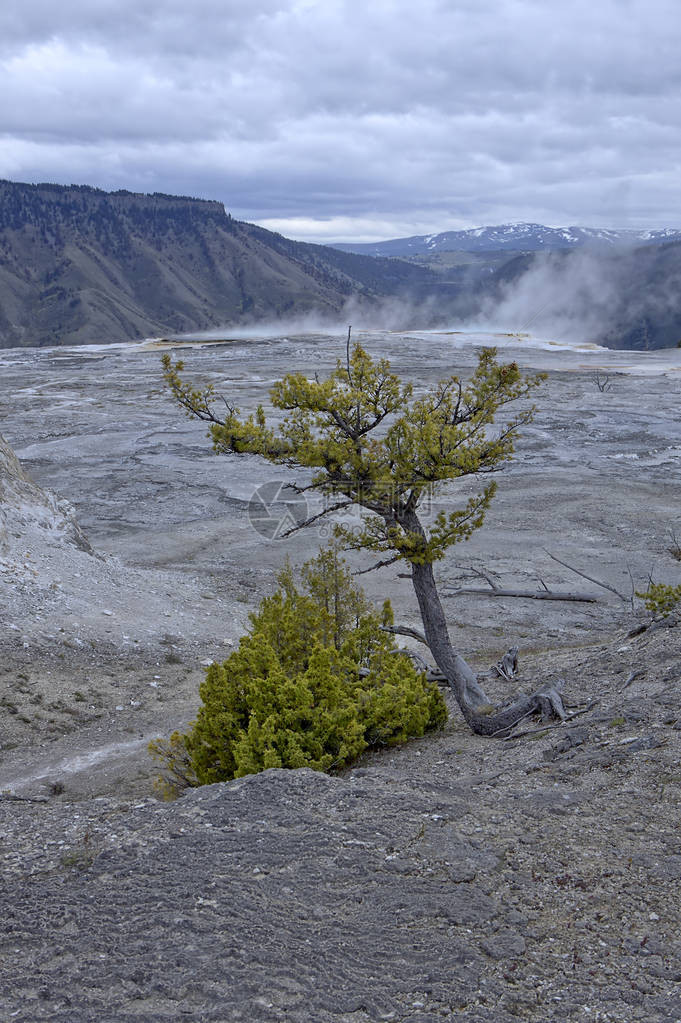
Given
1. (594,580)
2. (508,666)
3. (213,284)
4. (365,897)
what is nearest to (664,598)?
(508,666)

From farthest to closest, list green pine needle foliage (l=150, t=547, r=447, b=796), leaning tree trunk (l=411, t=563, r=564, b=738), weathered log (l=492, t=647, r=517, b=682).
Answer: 1. weathered log (l=492, t=647, r=517, b=682)
2. leaning tree trunk (l=411, t=563, r=564, b=738)
3. green pine needle foliage (l=150, t=547, r=447, b=796)

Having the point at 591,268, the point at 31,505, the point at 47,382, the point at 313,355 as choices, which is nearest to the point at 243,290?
the point at 591,268

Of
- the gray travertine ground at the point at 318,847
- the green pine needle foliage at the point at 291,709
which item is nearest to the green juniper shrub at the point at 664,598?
the gray travertine ground at the point at 318,847

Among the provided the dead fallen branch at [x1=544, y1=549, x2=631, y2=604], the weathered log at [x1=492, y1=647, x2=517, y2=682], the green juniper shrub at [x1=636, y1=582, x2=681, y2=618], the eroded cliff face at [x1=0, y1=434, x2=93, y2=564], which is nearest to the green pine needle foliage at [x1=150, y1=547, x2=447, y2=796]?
the weathered log at [x1=492, y1=647, x2=517, y2=682]

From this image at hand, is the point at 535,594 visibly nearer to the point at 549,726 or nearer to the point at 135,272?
the point at 549,726

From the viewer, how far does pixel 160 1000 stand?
374 cm

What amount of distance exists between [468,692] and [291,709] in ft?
8.13

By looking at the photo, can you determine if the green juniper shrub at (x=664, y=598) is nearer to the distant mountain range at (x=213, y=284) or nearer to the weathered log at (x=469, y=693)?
the weathered log at (x=469, y=693)

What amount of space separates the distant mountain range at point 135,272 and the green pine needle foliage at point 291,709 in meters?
121

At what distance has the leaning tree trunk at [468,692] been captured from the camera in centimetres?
812

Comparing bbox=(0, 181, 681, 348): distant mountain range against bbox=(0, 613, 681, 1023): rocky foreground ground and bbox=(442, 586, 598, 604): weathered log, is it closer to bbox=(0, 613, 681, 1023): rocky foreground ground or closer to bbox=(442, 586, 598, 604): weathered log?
bbox=(442, 586, 598, 604): weathered log

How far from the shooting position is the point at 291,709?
7230mm

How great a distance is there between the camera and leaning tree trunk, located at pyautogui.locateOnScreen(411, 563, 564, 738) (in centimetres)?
812

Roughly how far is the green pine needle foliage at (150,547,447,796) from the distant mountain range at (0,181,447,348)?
396 ft
